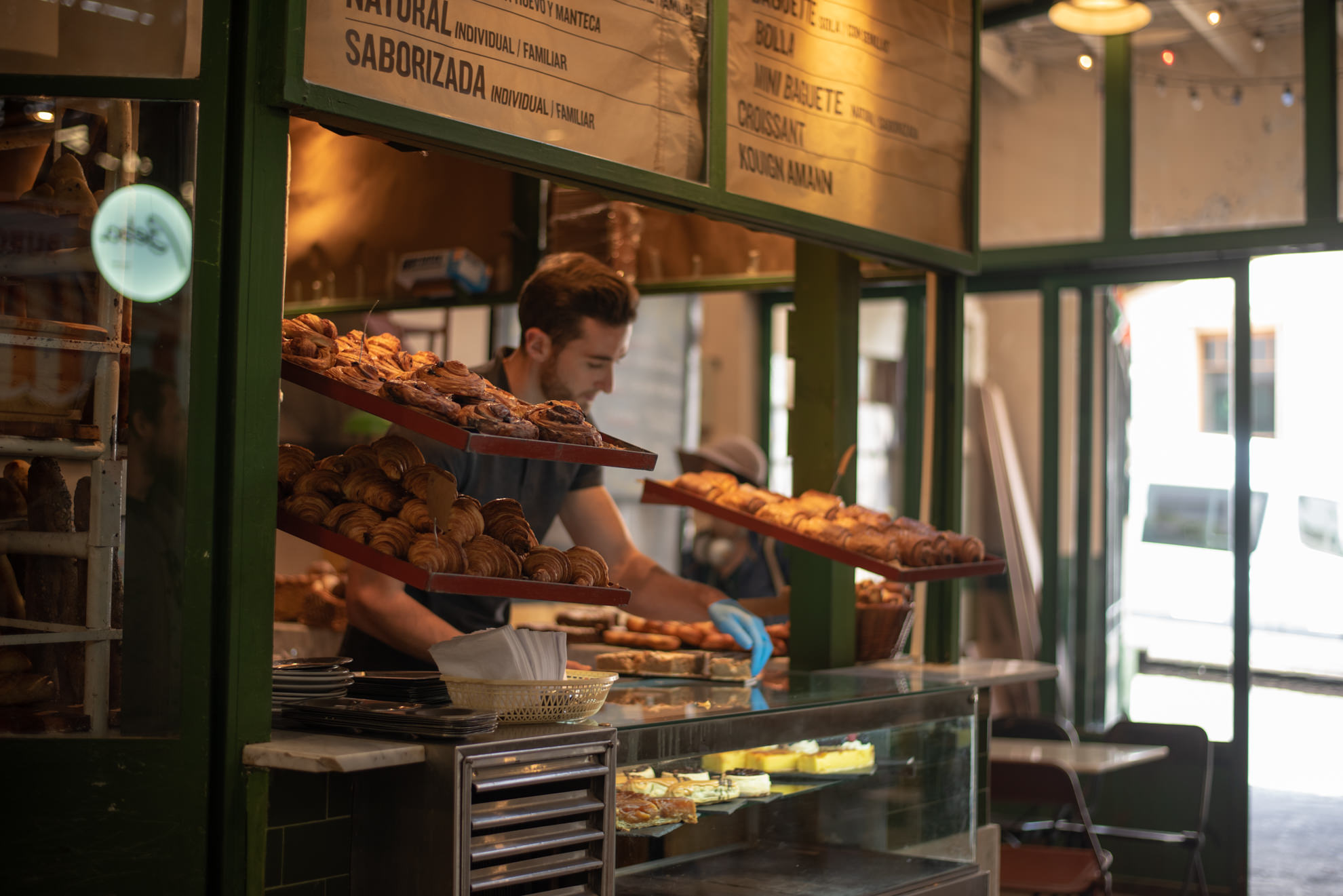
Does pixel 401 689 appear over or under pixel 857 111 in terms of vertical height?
under

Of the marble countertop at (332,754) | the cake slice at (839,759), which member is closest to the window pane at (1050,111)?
the cake slice at (839,759)

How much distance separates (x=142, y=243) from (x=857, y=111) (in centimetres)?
206

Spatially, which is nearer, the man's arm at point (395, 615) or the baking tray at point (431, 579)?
the baking tray at point (431, 579)

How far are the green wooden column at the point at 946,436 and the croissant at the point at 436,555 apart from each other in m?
2.23

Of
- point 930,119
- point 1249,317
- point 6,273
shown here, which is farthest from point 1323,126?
point 6,273

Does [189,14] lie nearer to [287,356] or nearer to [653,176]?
[287,356]

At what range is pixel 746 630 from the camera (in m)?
3.52

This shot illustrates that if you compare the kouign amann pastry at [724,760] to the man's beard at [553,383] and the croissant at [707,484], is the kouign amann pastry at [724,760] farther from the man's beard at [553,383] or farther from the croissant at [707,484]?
the man's beard at [553,383]

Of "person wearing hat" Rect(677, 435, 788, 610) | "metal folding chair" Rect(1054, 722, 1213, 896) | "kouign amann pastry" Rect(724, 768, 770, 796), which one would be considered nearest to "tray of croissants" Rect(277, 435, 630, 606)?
"kouign amann pastry" Rect(724, 768, 770, 796)

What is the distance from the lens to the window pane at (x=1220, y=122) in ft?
20.5

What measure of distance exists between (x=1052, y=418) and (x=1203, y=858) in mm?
2151

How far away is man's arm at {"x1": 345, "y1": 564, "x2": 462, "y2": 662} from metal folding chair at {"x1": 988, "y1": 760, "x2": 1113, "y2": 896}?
208 centimetres

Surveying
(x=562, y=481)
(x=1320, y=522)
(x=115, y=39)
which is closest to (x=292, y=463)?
(x=115, y=39)

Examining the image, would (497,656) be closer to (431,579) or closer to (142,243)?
(431,579)
